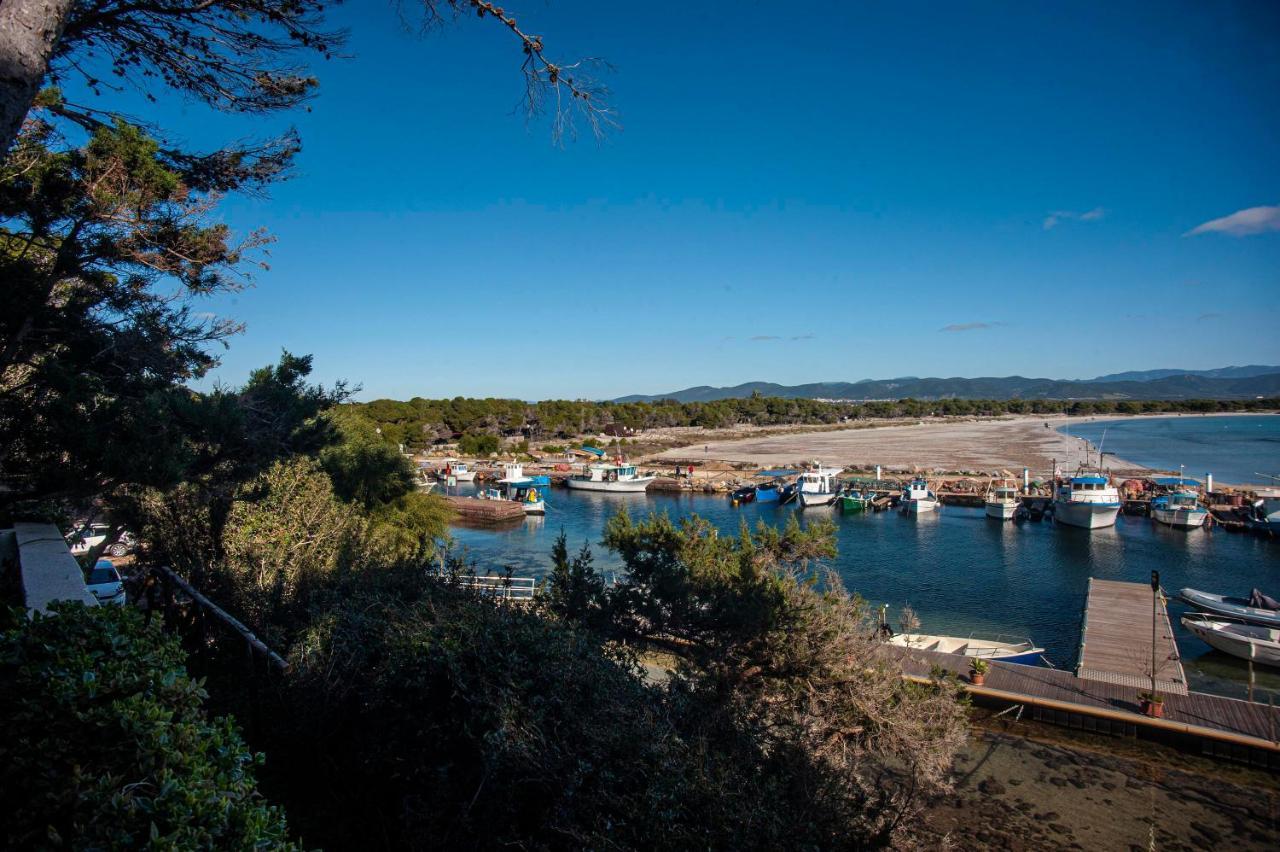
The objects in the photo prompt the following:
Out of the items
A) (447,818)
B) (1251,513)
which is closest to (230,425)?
(447,818)

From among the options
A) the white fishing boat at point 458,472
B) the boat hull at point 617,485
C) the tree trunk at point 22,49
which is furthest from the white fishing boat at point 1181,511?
the white fishing boat at point 458,472

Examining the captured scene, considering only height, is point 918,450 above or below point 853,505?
above

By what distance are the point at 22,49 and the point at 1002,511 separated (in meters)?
42.1

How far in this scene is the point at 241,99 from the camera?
251 inches

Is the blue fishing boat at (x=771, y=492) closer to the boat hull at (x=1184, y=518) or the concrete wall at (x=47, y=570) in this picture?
the boat hull at (x=1184, y=518)

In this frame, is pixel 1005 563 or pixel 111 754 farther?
pixel 1005 563

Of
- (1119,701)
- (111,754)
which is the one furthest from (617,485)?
(111,754)

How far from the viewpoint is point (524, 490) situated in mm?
46719

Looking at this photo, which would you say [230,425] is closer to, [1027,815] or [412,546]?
[1027,815]

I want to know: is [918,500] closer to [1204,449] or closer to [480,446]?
[480,446]

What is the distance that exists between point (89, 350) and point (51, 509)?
7.06 ft

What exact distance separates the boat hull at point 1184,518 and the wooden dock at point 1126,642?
64.3 feet

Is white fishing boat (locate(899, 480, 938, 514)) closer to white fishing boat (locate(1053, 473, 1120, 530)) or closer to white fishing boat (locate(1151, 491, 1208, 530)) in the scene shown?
white fishing boat (locate(1053, 473, 1120, 530))

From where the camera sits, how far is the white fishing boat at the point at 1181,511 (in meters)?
33.4
